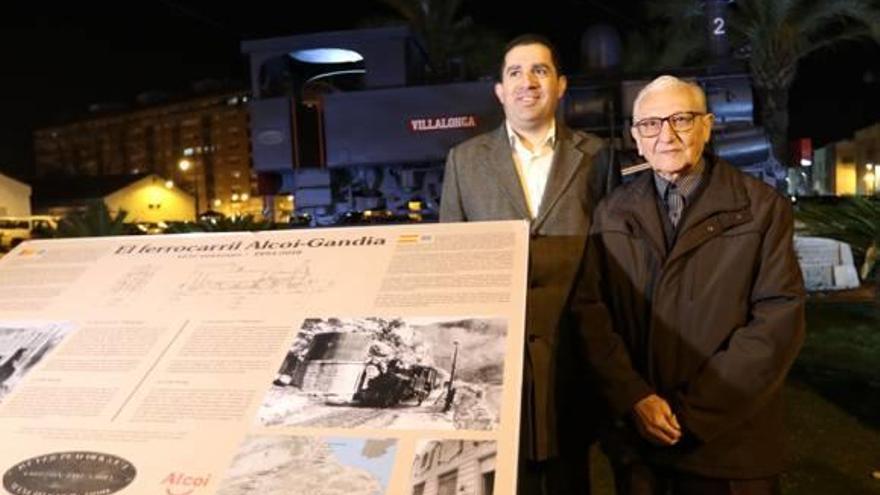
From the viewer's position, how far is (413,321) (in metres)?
2.02

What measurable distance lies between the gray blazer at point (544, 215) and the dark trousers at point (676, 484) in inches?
9.3

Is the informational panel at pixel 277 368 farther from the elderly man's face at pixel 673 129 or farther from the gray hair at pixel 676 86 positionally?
the gray hair at pixel 676 86

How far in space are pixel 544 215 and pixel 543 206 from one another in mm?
33

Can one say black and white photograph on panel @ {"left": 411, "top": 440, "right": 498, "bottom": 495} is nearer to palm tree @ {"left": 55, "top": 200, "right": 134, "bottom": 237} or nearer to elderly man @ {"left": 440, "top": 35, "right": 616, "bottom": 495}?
elderly man @ {"left": 440, "top": 35, "right": 616, "bottom": 495}

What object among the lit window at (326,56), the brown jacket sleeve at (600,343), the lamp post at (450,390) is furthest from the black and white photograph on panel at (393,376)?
the lit window at (326,56)

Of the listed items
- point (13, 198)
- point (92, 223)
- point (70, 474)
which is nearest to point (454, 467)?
point (70, 474)

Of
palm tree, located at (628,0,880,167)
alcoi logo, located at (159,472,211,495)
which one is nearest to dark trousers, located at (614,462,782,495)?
alcoi logo, located at (159,472,211,495)

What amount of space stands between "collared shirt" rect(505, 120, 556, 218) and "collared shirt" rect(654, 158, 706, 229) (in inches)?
17.6

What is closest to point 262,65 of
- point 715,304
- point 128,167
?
point 715,304

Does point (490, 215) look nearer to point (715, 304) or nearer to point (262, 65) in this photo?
point (715, 304)

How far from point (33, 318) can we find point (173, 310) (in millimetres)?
473

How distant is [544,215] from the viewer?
263cm

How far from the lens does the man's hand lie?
2.23 m

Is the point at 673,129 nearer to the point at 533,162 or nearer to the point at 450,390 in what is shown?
the point at 533,162
